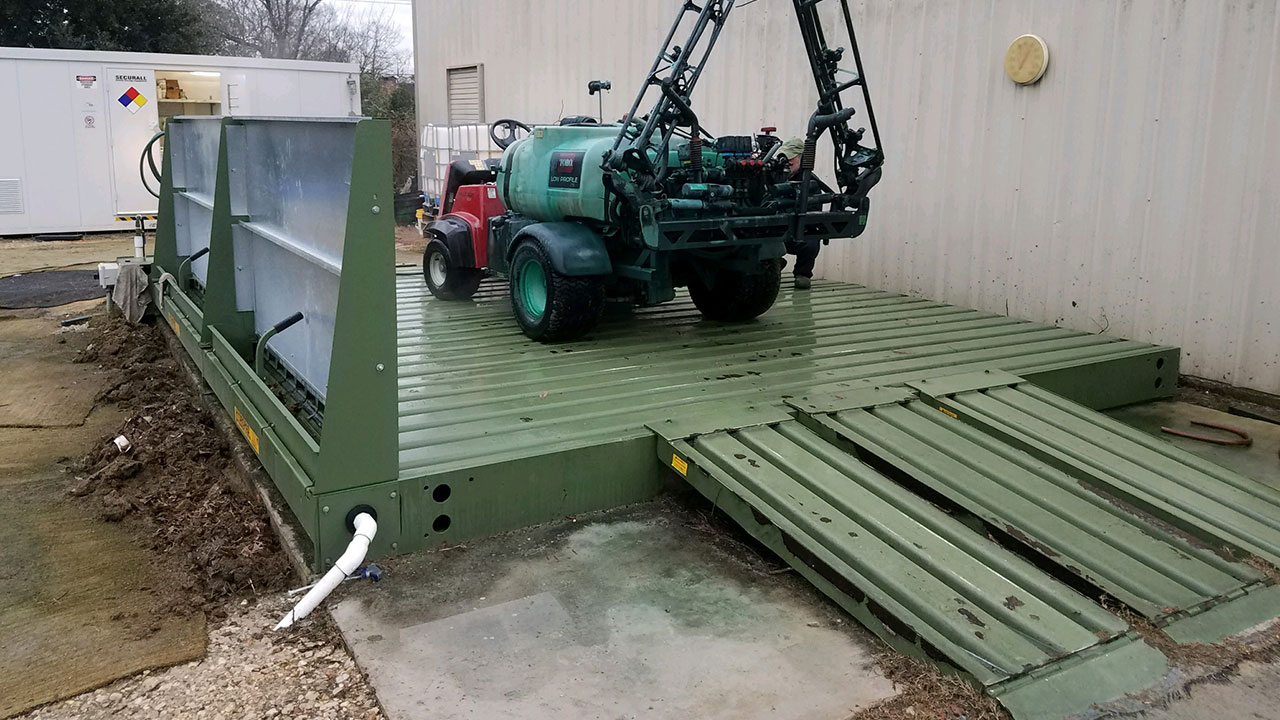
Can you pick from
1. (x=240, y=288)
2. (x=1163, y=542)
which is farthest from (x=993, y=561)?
(x=240, y=288)

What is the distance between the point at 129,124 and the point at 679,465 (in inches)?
533

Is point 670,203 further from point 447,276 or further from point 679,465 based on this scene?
point 447,276

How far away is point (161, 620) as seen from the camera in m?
3.32

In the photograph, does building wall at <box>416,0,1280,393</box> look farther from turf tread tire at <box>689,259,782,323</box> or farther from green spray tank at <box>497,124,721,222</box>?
green spray tank at <box>497,124,721,222</box>

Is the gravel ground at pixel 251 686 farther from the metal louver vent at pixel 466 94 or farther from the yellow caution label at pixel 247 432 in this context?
the metal louver vent at pixel 466 94

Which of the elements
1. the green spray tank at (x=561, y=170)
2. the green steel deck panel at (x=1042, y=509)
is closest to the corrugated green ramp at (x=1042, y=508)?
the green steel deck panel at (x=1042, y=509)

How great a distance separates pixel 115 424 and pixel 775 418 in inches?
150

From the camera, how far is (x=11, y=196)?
14.1 meters

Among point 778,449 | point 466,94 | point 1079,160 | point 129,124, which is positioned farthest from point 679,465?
point 129,124

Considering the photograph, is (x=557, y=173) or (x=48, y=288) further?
(x=48, y=288)

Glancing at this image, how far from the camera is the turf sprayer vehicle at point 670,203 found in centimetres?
543

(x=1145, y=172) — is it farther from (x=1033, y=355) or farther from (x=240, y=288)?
(x=240, y=288)

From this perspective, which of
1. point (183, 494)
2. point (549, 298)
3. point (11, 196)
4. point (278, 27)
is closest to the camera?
point (183, 494)

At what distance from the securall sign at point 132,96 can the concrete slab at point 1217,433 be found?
13857 millimetres
